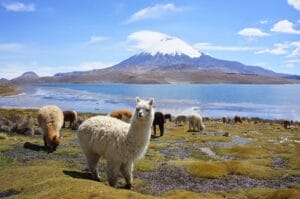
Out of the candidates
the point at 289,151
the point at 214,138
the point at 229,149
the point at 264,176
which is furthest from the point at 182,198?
the point at 214,138

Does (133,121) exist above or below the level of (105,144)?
above

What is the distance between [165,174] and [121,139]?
18.8ft

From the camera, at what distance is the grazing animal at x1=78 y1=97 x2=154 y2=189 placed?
47.5 feet

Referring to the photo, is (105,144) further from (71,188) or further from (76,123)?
(76,123)

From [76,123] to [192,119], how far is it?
1283cm

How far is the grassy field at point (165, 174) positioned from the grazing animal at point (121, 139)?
972 mm

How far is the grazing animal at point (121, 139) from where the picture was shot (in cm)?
1447

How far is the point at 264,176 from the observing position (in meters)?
21.0

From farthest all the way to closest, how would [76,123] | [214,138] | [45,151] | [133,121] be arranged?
1. [76,123]
2. [214,138]
3. [45,151]
4. [133,121]

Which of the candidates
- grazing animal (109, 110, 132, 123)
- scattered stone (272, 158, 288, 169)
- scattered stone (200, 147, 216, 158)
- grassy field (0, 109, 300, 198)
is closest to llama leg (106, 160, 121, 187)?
grassy field (0, 109, 300, 198)

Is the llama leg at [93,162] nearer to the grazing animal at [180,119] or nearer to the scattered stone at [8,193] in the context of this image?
the scattered stone at [8,193]

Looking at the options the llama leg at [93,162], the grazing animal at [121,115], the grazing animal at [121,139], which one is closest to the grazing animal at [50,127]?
the llama leg at [93,162]

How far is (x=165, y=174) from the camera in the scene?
20.0 metres

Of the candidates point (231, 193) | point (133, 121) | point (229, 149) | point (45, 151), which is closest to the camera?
point (133, 121)
